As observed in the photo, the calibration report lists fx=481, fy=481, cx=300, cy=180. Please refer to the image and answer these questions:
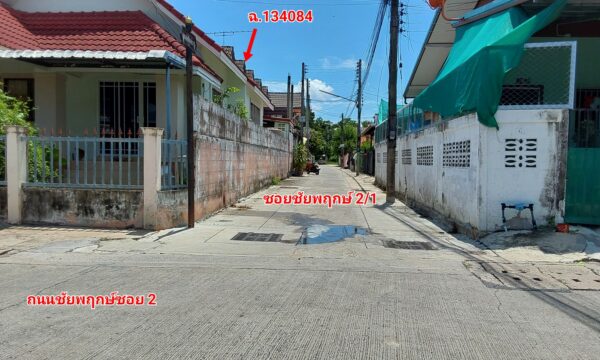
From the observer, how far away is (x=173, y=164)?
1030cm

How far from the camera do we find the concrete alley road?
4.04 meters

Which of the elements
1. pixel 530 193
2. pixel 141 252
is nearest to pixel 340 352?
pixel 141 252

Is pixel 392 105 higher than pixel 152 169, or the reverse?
pixel 392 105

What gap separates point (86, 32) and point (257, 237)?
26.7 ft

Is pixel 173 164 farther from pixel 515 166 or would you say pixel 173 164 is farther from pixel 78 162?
pixel 515 166

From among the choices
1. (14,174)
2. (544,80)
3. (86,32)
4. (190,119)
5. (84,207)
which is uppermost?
(86,32)

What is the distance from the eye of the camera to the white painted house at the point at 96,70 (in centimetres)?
1234

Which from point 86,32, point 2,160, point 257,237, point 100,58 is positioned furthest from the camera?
point 86,32

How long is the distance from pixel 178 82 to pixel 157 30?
5.16 ft

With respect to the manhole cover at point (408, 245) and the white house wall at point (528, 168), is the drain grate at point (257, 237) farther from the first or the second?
the white house wall at point (528, 168)

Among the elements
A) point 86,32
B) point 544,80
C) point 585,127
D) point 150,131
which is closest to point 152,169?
point 150,131

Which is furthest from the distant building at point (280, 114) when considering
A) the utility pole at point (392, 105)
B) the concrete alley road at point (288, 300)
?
the concrete alley road at point (288, 300)

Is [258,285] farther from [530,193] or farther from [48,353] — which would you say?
[530,193]

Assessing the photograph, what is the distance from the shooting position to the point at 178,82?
12898 mm
